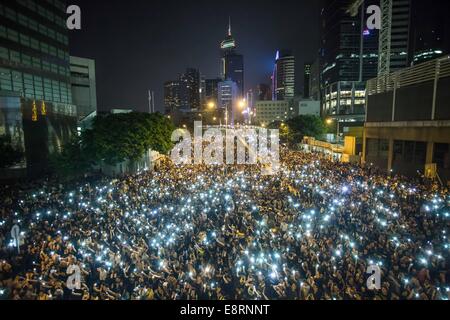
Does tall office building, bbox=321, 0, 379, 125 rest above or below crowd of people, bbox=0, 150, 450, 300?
above

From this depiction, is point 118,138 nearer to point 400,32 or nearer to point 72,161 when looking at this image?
point 72,161

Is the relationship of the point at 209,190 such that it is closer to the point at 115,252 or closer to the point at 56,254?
the point at 115,252

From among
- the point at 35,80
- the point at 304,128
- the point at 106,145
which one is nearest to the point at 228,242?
the point at 106,145

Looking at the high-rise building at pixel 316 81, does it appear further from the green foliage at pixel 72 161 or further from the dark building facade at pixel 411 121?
the green foliage at pixel 72 161

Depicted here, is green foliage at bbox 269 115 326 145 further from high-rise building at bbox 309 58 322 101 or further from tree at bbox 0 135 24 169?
high-rise building at bbox 309 58 322 101

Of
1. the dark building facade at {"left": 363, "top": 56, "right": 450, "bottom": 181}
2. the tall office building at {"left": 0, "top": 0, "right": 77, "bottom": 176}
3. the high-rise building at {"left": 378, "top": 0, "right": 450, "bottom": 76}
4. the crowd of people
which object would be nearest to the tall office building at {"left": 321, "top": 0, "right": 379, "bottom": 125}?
the high-rise building at {"left": 378, "top": 0, "right": 450, "bottom": 76}
